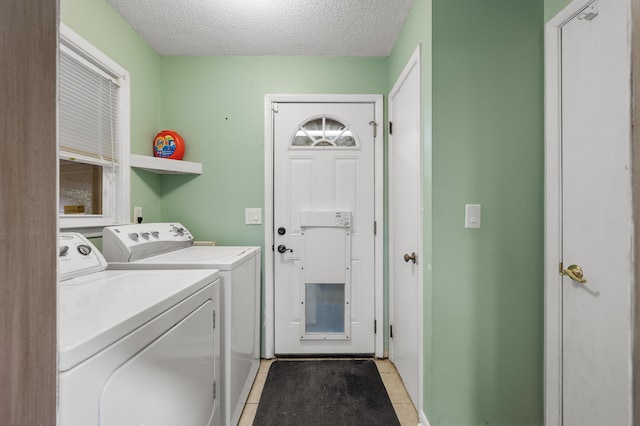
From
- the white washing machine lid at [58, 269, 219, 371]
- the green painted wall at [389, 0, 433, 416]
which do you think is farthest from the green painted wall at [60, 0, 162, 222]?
the green painted wall at [389, 0, 433, 416]

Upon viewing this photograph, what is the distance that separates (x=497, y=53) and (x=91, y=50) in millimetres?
2170

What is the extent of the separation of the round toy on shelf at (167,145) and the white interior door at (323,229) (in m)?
0.74

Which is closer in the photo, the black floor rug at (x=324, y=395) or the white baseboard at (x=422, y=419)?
the white baseboard at (x=422, y=419)

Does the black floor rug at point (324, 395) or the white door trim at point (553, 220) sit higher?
the white door trim at point (553, 220)

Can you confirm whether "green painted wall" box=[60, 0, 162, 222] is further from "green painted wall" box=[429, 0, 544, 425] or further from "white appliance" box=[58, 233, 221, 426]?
"green painted wall" box=[429, 0, 544, 425]

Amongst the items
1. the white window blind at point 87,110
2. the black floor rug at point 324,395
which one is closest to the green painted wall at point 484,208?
the white window blind at point 87,110

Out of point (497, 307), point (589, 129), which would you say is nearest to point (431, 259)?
point (497, 307)

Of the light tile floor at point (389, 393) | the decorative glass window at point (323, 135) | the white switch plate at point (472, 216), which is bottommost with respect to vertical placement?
the light tile floor at point (389, 393)

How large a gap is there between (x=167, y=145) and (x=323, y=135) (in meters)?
1.19

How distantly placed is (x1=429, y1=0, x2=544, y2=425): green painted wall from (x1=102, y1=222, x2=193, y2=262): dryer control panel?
1574mm

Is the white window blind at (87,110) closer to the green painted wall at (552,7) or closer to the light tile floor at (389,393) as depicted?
the light tile floor at (389,393)

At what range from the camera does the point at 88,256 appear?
1243mm

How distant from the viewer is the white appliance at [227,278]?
1333mm

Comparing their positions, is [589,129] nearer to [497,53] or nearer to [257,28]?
[497,53]
